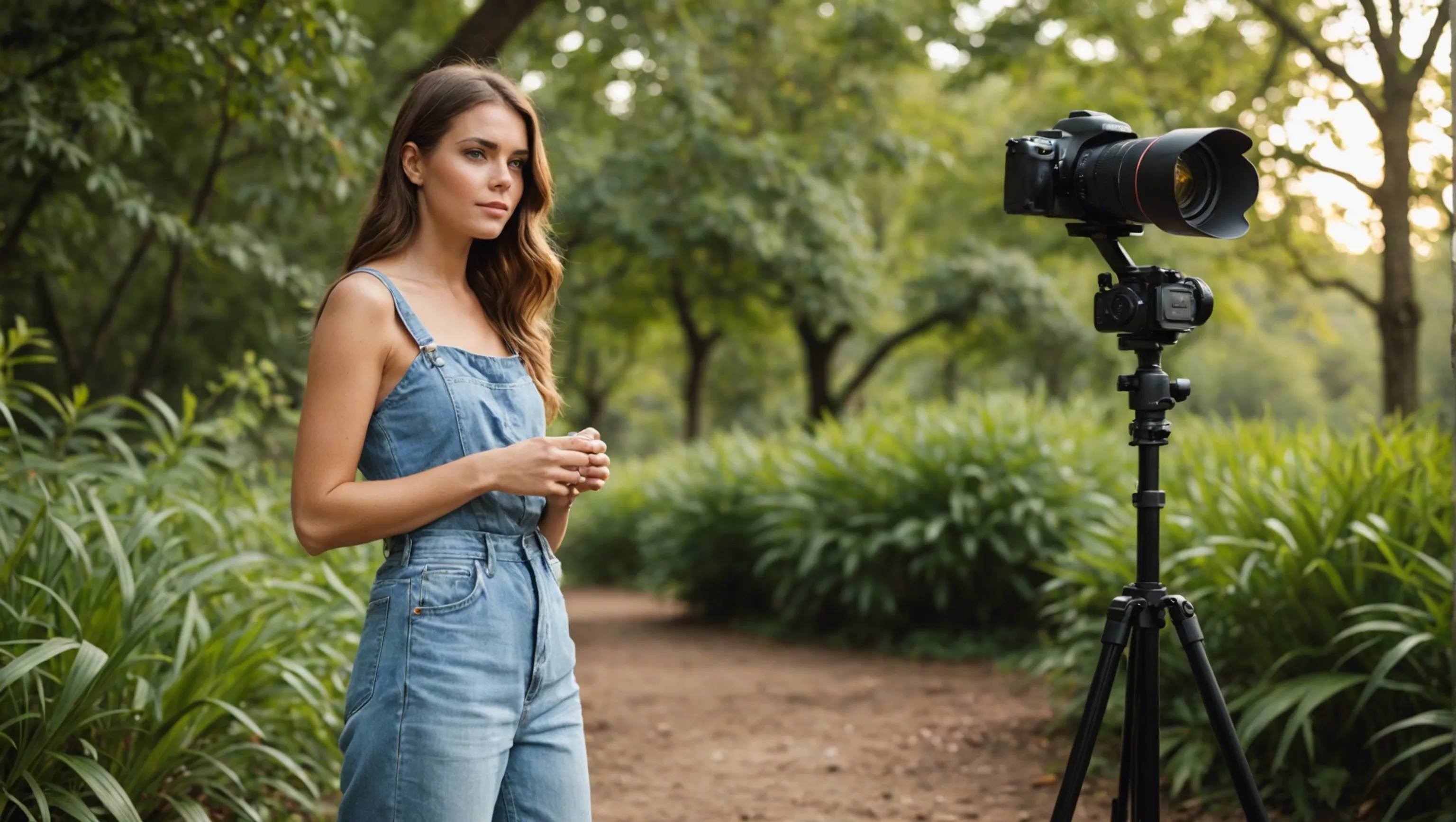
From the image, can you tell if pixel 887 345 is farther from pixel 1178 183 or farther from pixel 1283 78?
pixel 1178 183

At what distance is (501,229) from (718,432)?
26.3 ft

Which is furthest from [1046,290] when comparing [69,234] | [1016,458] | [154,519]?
[154,519]

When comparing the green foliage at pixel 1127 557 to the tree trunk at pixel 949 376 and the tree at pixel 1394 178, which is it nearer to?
the tree at pixel 1394 178

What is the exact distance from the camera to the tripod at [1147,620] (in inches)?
87.2

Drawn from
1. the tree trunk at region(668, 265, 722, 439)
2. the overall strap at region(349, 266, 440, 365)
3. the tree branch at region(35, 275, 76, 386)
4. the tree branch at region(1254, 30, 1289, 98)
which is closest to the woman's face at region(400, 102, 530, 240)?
the overall strap at region(349, 266, 440, 365)

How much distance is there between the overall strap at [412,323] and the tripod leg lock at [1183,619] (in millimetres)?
1490

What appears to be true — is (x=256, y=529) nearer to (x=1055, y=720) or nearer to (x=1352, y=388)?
(x=1055, y=720)

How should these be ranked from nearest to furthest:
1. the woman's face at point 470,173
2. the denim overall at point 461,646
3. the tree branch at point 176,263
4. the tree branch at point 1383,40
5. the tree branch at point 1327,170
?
the denim overall at point 461,646 → the woman's face at point 470,173 → the tree branch at point 176,263 → the tree branch at point 1383,40 → the tree branch at point 1327,170

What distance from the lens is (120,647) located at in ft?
8.88

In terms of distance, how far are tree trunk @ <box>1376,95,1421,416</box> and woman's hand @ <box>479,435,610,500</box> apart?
198 inches

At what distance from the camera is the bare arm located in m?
1.66

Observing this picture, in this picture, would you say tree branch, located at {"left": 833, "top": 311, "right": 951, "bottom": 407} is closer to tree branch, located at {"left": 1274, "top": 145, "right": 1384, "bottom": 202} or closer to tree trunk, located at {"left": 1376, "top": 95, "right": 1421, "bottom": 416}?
tree branch, located at {"left": 1274, "top": 145, "right": 1384, "bottom": 202}

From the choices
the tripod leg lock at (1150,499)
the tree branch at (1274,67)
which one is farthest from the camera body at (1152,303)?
the tree branch at (1274,67)

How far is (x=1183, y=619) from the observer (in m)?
2.30
